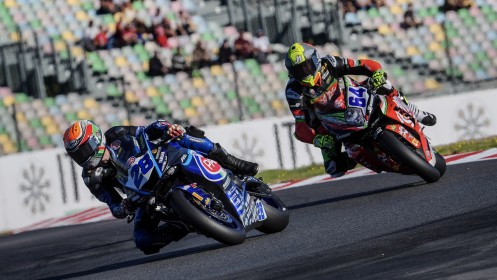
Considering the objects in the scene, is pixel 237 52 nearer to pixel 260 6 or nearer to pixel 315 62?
pixel 260 6

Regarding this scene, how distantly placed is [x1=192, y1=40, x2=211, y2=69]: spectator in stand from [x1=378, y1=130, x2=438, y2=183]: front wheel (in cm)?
1149

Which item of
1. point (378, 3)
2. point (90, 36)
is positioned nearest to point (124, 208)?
point (90, 36)

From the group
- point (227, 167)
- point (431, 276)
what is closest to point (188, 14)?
point (227, 167)

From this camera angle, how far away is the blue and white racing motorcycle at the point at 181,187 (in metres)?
8.84

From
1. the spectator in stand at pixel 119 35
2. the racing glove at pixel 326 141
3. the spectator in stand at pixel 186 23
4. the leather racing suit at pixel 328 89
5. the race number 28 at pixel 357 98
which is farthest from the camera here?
the spectator in stand at pixel 186 23

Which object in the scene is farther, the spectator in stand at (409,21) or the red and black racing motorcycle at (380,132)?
the spectator in stand at (409,21)

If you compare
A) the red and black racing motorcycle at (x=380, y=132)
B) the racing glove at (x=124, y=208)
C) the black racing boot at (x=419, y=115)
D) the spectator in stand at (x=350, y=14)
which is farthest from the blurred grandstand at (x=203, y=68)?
the racing glove at (x=124, y=208)

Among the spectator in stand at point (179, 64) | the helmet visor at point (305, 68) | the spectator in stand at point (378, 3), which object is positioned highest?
the helmet visor at point (305, 68)

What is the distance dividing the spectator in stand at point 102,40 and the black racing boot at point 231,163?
13675mm

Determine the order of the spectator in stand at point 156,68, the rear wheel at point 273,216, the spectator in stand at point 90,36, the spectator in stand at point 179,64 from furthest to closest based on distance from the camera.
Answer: the spectator in stand at point 90,36
the spectator in stand at point 156,68
the spectator in stand at point 179,64
the rear wheel at point 273,216

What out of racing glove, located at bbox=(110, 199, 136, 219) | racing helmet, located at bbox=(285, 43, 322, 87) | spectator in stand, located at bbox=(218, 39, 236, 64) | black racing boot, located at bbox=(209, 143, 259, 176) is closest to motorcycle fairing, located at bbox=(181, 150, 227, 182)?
black racing boot, located at bbox=(209, 143, 259, 176)

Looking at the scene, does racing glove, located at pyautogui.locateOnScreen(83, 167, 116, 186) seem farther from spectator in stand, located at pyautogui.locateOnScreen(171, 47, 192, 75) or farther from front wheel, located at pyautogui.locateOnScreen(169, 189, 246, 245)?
spectator in stand, located at pyautogui.locateOnScreen(171, 47, 192, 75)

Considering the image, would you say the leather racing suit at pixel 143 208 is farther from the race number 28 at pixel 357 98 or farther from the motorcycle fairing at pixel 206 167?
the race number 28 at pixel 357 98

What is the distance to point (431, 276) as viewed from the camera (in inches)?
235
